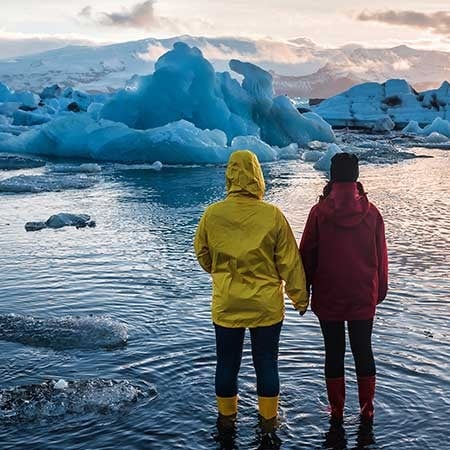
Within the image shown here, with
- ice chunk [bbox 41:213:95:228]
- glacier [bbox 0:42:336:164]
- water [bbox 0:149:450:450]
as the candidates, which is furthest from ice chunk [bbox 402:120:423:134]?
ice chunk [bbox 41:213:95:228]

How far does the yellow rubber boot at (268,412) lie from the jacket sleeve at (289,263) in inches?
24.9

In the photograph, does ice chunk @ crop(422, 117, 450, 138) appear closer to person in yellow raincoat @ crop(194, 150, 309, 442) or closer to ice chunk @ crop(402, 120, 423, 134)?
ice chunk @ crop(402, 120, 423, 134)

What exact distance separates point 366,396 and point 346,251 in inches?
36.6

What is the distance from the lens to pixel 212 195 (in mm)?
17656

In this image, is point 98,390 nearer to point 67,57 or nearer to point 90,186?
point 90,186

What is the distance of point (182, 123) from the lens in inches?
1008

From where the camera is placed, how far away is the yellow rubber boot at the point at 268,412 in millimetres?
4339

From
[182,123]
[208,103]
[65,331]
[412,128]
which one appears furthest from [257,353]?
[412,128]

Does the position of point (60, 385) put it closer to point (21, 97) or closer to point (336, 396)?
point (336, 396)

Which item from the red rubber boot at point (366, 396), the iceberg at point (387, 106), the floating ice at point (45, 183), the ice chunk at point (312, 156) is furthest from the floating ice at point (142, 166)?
the iceberg at point (387, 106)

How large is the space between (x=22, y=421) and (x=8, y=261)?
214 inches

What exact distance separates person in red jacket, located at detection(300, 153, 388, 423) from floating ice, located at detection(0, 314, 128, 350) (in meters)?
2.47

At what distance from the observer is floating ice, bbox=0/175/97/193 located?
1831cm

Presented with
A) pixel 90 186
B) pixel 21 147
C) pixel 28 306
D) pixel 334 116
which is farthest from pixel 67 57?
pixel 28 306
